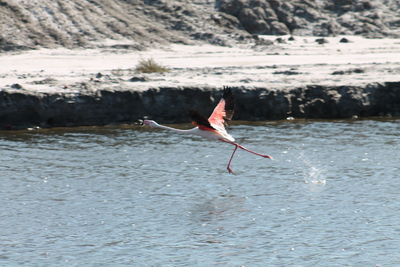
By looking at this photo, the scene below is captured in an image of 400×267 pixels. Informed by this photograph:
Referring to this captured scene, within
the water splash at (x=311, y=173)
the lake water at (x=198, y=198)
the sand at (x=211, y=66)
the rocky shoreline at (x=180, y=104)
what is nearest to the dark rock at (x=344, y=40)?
the sand at (x=211, y=66)

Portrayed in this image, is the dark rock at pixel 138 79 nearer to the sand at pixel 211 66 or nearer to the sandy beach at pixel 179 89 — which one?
the sandy beach at pixel 179 89

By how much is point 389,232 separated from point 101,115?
1014 centimetres

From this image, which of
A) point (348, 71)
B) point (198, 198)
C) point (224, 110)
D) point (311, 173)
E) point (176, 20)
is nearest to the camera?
point (198, 198)

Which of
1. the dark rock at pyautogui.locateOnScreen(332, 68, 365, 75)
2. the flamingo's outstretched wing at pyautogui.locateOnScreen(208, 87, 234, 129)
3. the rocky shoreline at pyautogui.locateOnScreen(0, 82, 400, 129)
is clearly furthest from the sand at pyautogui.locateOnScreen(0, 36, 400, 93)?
the flamingo's outstretched wing at pyautogui.locateOnScreen(208, 87, 234, 129)

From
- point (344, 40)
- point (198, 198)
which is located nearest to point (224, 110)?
point (198, 198)

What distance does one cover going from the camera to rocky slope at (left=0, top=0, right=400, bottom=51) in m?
26.7

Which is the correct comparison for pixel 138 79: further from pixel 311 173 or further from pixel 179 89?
pixel 311 173

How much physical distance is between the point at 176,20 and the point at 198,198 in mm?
17524

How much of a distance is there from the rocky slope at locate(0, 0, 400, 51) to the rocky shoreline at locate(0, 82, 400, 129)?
636 cm

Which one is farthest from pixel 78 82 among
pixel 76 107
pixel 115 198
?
pixel 115 198

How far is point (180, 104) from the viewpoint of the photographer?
2030 cm

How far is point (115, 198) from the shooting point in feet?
43.6

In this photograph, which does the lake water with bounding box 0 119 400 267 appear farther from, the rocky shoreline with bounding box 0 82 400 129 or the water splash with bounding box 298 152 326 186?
the rocky shoreline with bounding box 0 82 400 129

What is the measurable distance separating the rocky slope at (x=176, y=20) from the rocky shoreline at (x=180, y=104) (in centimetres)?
636
